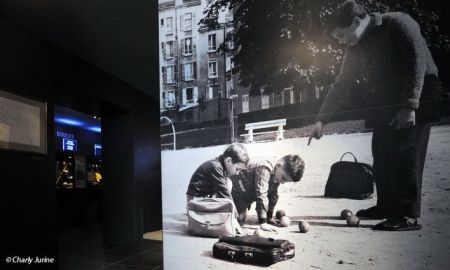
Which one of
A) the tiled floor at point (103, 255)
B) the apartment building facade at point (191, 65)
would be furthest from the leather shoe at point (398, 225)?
the tiled floor at point (103, 255)

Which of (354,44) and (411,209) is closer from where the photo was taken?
(411,209)

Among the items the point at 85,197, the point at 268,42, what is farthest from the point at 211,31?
the point at 85,197

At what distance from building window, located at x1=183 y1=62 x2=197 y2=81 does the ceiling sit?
119cm

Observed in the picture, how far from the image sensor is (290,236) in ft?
10.3

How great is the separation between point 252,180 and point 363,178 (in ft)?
3.07

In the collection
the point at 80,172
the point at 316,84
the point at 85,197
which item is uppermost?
the point at 316,84

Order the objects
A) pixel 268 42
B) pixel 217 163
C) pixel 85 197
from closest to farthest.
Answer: pixel 268 42 → pixel 217 163 → pixel 85 197

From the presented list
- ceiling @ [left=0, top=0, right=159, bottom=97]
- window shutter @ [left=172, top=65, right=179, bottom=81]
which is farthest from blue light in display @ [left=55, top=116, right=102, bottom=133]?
window shutter @ [left=172, top=65, right=179, bottom=81]

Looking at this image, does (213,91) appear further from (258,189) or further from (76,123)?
(76,123)

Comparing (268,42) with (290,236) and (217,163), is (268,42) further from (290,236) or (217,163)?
(290,236)

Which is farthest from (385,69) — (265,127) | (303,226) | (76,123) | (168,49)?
(76,123)

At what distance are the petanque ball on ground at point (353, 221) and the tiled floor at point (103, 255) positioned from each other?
10.5 feet

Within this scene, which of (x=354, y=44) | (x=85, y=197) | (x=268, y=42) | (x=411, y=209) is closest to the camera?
(x=411, y=209)

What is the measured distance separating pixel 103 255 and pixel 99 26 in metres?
3.69
